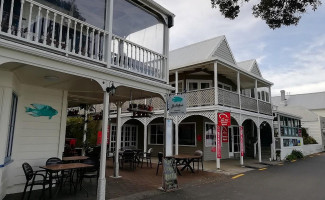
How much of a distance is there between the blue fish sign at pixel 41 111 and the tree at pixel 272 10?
5.53 metres

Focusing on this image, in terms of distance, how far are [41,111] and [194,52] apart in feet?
36.9

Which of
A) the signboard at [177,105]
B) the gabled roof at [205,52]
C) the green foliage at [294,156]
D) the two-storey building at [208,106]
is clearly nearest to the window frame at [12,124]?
the signboard at [177,105]

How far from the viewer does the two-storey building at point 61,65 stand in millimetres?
5090

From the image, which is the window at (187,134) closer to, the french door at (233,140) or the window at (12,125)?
the french door at (233,140)

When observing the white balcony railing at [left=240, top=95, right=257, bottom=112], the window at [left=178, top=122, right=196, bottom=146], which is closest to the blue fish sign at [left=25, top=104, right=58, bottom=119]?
the window at [left=178, top=122, right=196, bottom=146]

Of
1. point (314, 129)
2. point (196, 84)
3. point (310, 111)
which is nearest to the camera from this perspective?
point (196, 84)

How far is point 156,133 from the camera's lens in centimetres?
1650

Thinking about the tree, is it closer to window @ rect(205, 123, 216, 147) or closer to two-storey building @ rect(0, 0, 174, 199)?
two-storey building @ rect(0, 0, 174, 199)

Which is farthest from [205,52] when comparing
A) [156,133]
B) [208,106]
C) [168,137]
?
[168,137]

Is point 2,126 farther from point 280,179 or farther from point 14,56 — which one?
point 280,179

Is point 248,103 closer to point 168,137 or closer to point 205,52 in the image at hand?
point 205,52

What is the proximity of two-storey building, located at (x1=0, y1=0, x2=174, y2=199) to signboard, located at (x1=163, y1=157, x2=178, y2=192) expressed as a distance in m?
1.88

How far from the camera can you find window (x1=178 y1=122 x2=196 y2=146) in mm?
14523

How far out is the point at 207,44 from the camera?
15.4 metres
